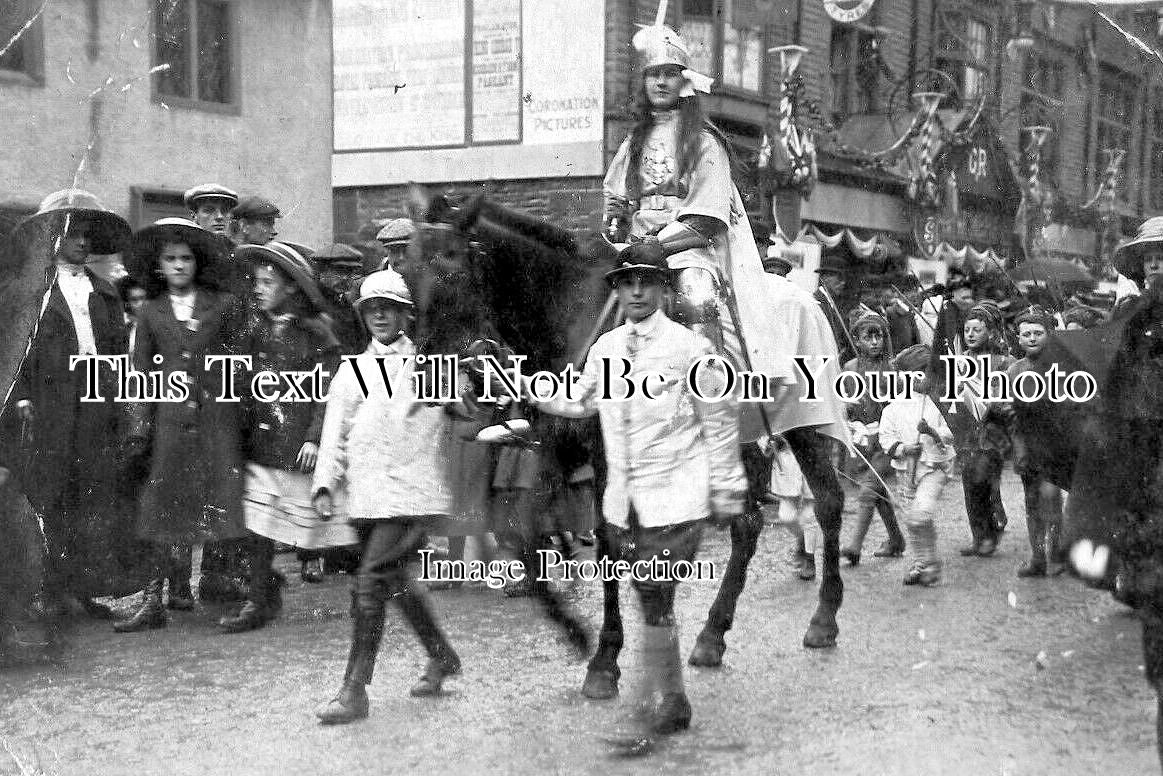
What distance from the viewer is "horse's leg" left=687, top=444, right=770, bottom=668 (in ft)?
18.4

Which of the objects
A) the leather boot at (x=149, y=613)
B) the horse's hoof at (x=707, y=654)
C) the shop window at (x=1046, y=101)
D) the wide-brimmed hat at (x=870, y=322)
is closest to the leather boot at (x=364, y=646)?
the horse's hoof at (x=707, y=654)

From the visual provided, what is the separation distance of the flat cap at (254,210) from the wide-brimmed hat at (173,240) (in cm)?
46

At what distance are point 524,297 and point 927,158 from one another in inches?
79.5

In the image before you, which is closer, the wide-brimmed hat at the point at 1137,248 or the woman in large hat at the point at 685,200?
the wide-brimmed hat at the point at 1137,248

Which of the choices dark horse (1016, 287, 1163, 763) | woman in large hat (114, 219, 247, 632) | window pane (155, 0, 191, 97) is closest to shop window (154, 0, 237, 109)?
window pane (155, 0, 191, 97)

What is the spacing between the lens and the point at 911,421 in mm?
7020

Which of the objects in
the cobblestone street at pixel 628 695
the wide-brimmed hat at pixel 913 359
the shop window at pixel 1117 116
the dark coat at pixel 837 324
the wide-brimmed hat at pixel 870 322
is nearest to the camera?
the cobblestone street at pixel 628 695

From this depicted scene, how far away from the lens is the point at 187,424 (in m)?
6.22

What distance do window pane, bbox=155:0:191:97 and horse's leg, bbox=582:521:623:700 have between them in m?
3.16

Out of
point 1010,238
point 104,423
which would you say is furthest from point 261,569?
point 1010,238

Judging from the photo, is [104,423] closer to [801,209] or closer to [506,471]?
[506,471]

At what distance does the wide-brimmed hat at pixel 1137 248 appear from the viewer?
4.55 meters

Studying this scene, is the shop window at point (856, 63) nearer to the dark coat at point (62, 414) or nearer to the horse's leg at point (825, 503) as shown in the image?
the horse's leg at point (825, 503)

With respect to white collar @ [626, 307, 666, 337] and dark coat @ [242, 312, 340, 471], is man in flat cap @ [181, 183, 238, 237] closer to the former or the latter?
dark coat @ [242, 312, 340, 471]
